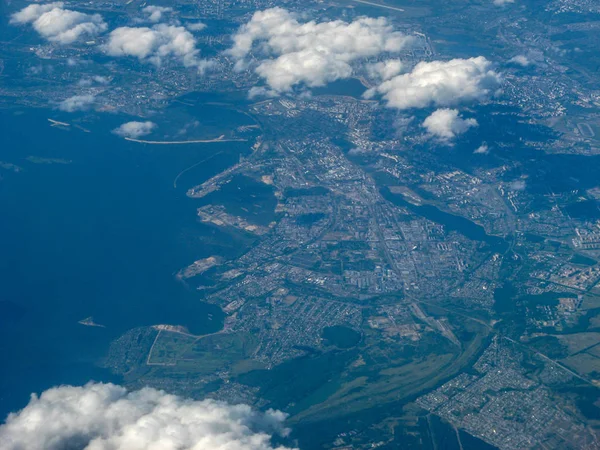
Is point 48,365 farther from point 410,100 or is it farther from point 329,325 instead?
point 410,100

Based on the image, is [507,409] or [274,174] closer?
[507,409]

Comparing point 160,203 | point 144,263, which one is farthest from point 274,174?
point 144,263

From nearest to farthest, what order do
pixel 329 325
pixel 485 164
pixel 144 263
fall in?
1. pixel 329 325
2. pixel 144 263
3. pixel 485 164

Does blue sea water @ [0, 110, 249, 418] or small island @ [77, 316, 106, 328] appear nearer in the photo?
blue sea water @ [0, 110, 249, 418]

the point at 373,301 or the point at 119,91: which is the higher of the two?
the point at 119,91

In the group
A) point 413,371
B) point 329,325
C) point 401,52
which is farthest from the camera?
point 401,52

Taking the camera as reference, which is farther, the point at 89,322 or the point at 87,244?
the point at 87,244

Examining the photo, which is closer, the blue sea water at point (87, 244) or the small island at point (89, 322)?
the blue sea water at point (87, 244)

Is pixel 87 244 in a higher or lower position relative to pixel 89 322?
higher
